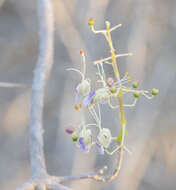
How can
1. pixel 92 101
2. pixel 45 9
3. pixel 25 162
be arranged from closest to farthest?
pixel 92 101 → pixel 45 9 → pixel 25 162

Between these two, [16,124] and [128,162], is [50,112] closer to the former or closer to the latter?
[16,124]

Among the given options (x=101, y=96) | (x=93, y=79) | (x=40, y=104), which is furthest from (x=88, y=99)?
(x=93, y=79)

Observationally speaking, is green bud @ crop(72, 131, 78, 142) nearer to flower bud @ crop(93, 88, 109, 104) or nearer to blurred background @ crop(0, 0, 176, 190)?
flower bud @ crop(93, 88, 109, 104)

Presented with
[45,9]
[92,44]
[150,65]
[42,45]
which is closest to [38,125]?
[42,45]

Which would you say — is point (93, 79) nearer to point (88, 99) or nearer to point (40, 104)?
point (40, 104)

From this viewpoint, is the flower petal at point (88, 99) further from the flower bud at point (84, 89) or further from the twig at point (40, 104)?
the twig at point (40, 104)

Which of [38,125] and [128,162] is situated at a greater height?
[38,125]

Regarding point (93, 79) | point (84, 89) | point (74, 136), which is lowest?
point (74, 136)

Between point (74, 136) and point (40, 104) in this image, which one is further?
point (40, 104)
